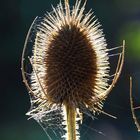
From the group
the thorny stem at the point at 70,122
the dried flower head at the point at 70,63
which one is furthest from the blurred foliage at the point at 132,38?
the thorny stem at the point at 70,122

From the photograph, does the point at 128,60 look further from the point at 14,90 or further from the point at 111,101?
the point at 14,90

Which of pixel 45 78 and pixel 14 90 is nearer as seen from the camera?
pixel 45 78

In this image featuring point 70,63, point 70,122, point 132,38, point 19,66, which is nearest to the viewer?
point 70,122

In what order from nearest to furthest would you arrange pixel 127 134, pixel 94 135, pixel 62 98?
pixel 62 98
pixel 94 135
pixel 127 134

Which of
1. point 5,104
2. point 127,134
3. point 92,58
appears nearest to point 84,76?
point 92,58

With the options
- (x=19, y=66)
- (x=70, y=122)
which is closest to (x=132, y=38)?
(x=19, y=66)

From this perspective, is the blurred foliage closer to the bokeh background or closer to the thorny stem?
the bokeh background

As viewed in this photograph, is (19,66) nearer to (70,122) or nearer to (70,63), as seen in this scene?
(70,63)
